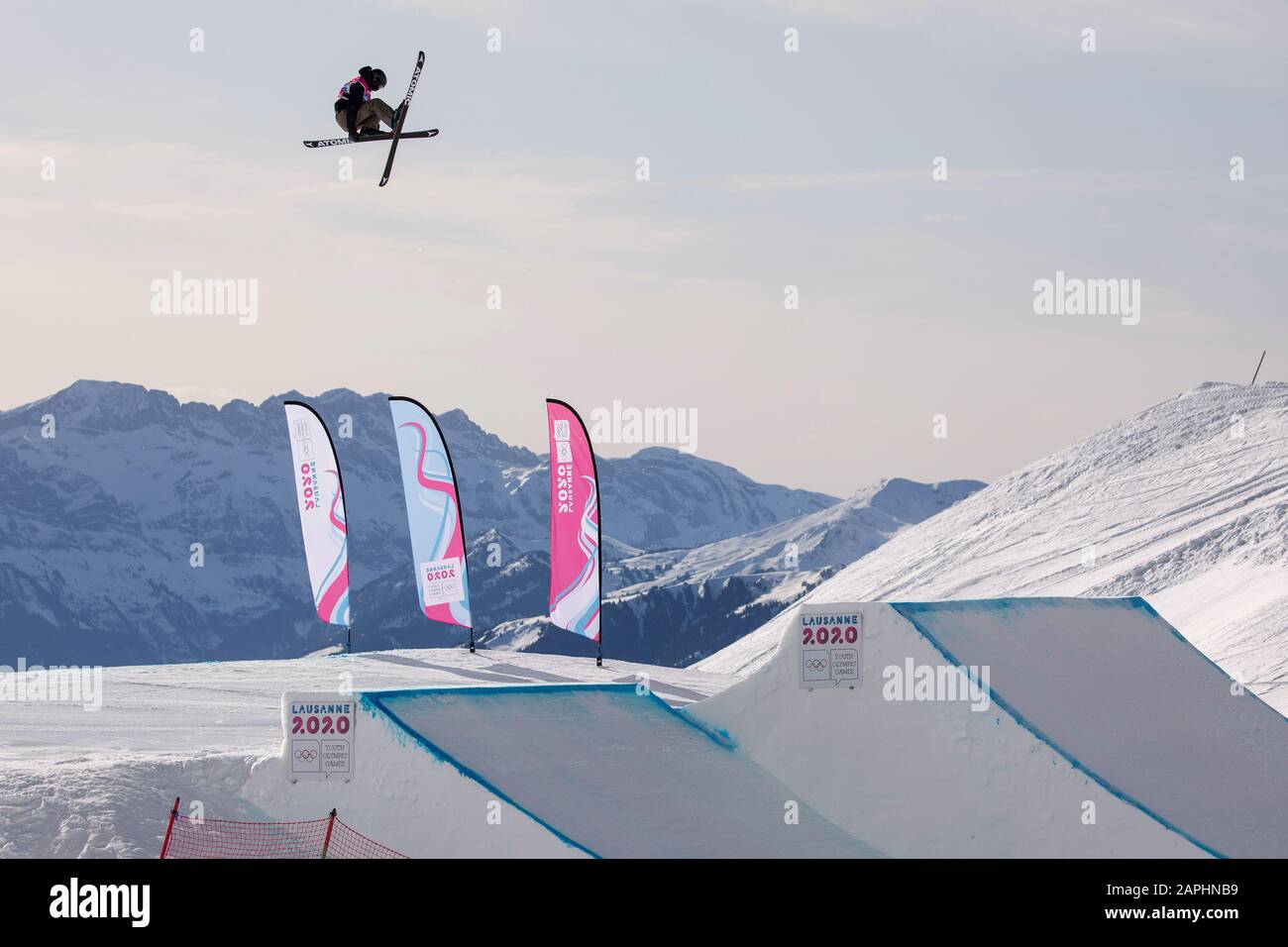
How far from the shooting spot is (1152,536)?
187 ft

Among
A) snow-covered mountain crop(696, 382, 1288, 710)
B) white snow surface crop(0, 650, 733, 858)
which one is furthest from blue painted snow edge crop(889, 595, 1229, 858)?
snow-covered mountain crop(696, 382, 1288, 710)

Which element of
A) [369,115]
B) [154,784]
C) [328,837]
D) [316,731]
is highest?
[369,115]

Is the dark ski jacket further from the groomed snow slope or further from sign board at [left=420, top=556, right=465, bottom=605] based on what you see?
sign board at [left=420, top=556, right=465, bottom=605]

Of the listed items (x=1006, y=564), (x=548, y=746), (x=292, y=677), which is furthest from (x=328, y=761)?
(x=1006, y=564)

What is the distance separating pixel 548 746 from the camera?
16.8 m

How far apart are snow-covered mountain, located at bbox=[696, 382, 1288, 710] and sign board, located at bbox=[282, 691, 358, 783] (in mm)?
20073

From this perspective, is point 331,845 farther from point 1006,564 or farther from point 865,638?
point 1006,564

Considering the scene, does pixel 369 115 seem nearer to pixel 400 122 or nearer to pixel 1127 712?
pixel 400 122

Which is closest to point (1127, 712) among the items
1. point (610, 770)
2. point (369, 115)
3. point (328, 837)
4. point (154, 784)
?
point (610, 770)

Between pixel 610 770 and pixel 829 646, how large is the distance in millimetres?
3059

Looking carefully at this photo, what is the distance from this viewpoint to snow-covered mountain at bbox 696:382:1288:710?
42.1 meters

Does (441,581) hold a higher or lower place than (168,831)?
higher
